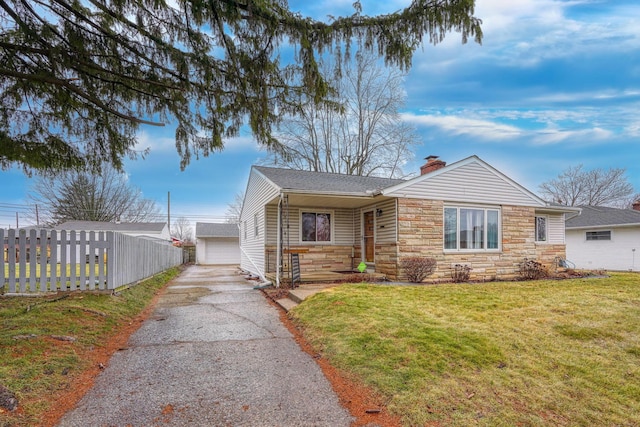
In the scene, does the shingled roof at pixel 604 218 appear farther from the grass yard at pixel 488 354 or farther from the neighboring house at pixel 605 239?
the grass yard at pixel 488 354

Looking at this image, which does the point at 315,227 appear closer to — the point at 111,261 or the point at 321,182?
the point at 321,182

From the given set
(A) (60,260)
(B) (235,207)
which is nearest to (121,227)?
(B) (235,207)

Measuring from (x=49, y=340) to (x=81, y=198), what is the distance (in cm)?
2998

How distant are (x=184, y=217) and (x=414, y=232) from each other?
143 ft

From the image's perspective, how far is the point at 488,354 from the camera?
12.4 feet

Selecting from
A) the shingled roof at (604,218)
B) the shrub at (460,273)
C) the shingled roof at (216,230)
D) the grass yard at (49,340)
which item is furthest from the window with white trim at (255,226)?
the shingled roof at (604,218)

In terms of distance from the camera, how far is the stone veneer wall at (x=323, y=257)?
36.2 feet

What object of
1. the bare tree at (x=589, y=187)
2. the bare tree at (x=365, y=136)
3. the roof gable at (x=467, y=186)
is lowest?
the roof gable at (x=467, y=186)

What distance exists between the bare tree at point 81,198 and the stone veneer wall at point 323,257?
23.5 m

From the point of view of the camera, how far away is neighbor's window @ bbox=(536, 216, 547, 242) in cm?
1334

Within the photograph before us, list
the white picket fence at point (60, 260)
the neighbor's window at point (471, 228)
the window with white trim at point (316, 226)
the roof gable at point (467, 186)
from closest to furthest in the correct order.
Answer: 1. the white picket fence at point (60, 260)
2. the roof gable at point (467, 186)
3. the neighbor's window at point (471, 228)
4. the window with white trim at point (316, 226)

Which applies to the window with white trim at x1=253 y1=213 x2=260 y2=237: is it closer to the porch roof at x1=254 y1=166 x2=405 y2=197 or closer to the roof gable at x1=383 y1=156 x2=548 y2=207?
the porch roof at x1=254 y1=166 x2=405 y2=197

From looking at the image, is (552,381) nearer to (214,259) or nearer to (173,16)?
(173,16)

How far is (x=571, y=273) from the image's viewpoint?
11.8m
